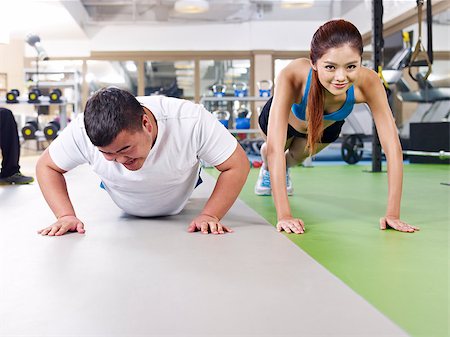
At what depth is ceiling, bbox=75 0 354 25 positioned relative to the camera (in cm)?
931

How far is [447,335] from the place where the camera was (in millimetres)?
837

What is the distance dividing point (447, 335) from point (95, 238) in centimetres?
115

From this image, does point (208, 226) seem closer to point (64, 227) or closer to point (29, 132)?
point (64, 227)

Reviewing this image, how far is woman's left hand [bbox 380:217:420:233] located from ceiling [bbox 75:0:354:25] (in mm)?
8080

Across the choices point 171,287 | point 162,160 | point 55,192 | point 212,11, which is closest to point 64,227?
point 55,192

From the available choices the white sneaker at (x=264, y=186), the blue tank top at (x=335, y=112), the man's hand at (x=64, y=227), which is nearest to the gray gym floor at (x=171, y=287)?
the man's hand at (x=64, y=227)

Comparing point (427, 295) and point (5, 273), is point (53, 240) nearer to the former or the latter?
point (5, 273)

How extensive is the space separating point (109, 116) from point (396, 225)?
1.10m

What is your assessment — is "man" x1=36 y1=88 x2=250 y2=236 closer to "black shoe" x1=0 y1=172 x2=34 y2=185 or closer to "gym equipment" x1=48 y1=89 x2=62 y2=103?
"black shoe" x1=0 y1=172 x2=34 y2=185

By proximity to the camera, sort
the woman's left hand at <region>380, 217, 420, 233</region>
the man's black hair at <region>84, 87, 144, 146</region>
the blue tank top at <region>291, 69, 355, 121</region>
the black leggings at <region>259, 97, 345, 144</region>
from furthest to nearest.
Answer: the black leggings at <region>259, 97, 345, 144</region>, the blue tank top at <region>291, 69, 355, 121</region>, the woman's left hand at <region>380, 217, 420, 233</region>, the man's black hair at <region>84, 87, 144, 146</region>

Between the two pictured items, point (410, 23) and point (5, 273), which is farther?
point (410, 23)

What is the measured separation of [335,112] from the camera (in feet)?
6.61

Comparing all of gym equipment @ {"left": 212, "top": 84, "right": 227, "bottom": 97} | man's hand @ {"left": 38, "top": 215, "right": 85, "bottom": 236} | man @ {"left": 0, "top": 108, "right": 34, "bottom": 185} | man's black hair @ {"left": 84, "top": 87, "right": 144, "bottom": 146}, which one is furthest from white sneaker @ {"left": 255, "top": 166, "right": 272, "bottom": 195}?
gym equipment @ {"left": 212, "top": 84, "right": 227, "bottom": 97}

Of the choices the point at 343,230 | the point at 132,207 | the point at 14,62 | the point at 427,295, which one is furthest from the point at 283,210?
the point at 14,62
